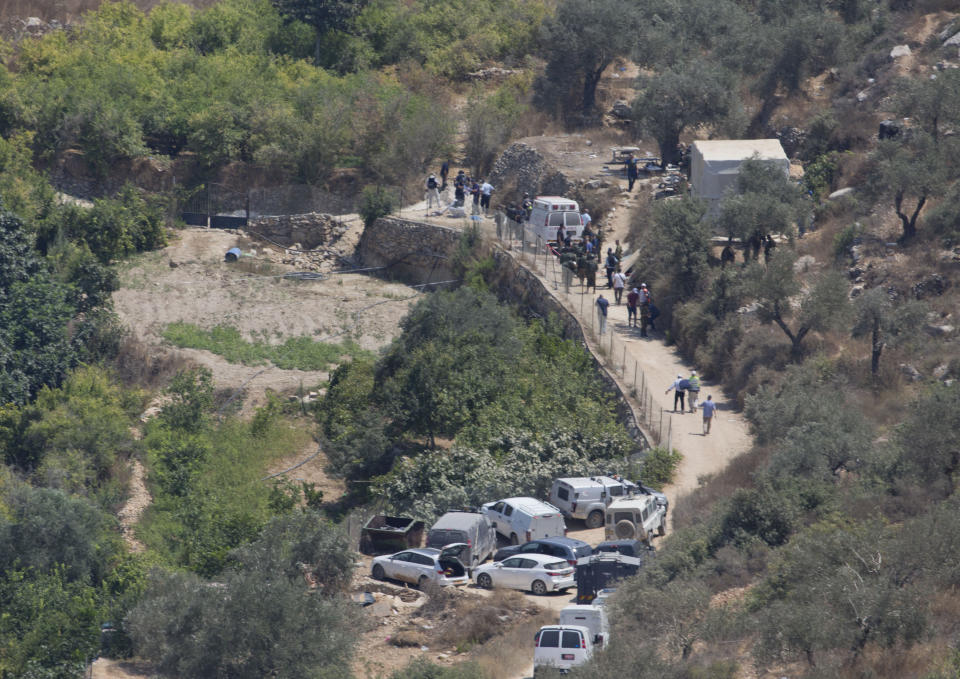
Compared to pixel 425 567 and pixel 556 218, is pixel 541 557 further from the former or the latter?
pixel 556 218

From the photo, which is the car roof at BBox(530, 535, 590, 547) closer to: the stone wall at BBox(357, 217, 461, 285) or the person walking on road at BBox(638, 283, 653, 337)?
the person walking on road at BBox(638, 283, 653, 337)

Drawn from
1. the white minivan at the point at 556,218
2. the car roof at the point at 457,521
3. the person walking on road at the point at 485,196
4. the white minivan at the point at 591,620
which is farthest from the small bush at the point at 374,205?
the white minivan at the point at 591,620

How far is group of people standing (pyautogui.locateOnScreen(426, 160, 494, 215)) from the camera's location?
58.1 meters

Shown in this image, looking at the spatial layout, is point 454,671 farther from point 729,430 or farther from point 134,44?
point 134,44

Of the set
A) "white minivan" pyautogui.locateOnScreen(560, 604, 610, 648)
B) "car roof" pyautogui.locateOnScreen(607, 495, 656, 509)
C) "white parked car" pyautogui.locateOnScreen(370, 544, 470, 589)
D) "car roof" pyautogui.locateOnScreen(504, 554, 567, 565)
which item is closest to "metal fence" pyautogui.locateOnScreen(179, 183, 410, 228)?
"car roof" pyautogui.locateOnScreen(607, 495, 656, 509)

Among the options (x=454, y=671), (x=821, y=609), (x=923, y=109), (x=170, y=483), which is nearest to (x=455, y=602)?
(x=454, y=671)

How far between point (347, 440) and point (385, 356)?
4.24 metres

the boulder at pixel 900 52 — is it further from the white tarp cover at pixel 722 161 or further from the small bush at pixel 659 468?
the small bush at pixel 659 468

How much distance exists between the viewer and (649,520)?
3425 cm

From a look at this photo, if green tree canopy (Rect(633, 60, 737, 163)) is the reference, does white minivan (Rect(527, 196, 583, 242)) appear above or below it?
below

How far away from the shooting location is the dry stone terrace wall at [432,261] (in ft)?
163

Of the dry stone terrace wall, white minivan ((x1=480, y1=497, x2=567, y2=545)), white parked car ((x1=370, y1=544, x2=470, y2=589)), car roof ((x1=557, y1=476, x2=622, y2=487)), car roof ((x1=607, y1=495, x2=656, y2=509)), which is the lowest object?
white parked car ((x1=370, y1=544, x2=470, y2=589))

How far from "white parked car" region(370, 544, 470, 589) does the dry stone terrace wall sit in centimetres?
1504

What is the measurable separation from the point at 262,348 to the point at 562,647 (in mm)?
28072
